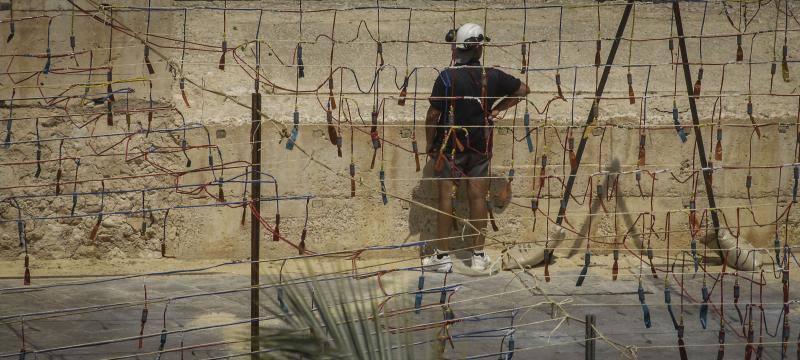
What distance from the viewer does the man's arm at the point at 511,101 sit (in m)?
8.16

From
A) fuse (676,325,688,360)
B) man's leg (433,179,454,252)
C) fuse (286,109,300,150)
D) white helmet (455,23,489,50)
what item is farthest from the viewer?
man's leg (433,179,454,252)

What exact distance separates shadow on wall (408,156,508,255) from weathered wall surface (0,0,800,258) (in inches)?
0.5

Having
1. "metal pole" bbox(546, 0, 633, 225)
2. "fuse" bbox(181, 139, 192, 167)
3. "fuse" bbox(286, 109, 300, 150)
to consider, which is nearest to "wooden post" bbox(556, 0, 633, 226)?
"metal pole" bbox(546, 0, 633, 225)

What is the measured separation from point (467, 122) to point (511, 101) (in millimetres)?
331

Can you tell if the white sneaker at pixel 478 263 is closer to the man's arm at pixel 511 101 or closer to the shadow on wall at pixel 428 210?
the shadow on wall at pixel 428 210

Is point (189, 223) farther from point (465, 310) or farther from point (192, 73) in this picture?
point (465, 310)

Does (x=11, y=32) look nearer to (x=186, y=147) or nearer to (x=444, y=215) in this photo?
(x=186, y=147)

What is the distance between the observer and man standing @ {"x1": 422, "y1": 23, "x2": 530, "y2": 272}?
8.16 m

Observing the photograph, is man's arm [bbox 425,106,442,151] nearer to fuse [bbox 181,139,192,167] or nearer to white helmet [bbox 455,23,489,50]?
white helmet [bbox 455,23,489,50]

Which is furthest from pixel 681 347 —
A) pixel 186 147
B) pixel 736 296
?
pixel 186 147

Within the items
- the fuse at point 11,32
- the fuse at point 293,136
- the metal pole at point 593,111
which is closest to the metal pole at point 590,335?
the fuse at point 293,136

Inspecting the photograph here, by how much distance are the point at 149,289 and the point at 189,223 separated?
89 centimetres

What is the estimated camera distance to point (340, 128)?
8422 mm

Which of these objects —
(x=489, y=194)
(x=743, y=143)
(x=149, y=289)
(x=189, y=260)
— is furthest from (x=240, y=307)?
(x=743, y=143)
